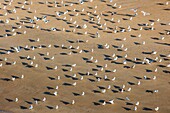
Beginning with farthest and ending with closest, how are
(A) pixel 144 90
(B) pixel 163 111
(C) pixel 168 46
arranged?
(C) pixel 168 46 → (A) pixel 144 90 → (B) pixel 163 111

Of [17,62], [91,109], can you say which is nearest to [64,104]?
[91,109]

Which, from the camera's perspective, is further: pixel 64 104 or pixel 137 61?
pixel 137 61

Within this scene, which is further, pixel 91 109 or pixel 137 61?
pixel 137 61

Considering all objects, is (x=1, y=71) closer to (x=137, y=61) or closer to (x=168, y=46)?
(x=137, y=61)

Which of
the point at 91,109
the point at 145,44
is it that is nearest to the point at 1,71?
the point at 91,109

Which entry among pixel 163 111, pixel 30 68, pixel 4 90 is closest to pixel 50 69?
pixel 30 68

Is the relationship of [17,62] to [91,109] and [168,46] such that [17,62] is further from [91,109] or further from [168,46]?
[168,46]

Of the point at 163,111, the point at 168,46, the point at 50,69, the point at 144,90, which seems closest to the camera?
the point at 163,111
